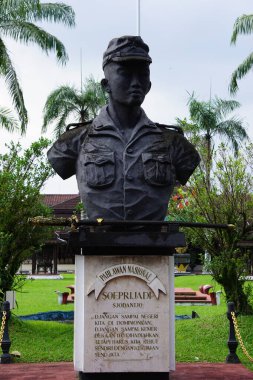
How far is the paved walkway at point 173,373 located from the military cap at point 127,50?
3.34 m

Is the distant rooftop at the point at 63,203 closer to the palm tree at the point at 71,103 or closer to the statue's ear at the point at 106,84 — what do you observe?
the palm tree at the point at 71,103

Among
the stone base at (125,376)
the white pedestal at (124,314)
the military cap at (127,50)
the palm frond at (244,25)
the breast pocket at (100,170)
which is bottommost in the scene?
the stone base at (125,376)

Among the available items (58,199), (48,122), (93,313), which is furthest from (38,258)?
(93,313)

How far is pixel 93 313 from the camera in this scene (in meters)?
5.97

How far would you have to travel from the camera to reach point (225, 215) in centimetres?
1350

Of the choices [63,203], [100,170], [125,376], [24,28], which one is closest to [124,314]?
[125,376]

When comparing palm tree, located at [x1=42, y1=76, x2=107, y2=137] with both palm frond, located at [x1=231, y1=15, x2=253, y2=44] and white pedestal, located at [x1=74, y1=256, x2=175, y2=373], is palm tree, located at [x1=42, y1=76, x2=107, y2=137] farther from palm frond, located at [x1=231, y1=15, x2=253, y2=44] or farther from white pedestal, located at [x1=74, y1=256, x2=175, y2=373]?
white pedestal, located at [x1=74, y1=256, x2=175, y2=373]

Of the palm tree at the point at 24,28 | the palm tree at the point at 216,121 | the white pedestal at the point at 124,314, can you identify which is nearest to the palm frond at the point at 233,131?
the palm tree at the point at 216,121

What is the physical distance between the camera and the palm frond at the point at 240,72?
2252 cm

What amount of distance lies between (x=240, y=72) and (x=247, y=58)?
1.73 feet

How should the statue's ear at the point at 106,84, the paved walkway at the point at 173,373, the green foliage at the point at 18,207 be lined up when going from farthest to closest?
the green foliage at the point at 18,207
the paved walkway at the point at 173,373
the statue's ear at the point at 106,84

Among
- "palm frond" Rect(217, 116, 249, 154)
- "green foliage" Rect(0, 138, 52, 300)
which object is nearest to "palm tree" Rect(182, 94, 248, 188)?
"palm frond" Rect(217, 116, 249, 154)

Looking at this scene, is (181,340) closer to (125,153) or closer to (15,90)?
(125,153)

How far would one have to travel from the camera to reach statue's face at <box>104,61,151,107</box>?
253 inches
